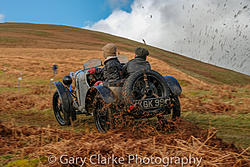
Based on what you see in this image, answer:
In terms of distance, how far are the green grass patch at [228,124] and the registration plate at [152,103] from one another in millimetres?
1211

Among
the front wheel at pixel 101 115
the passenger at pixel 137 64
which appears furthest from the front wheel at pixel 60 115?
the passenger at pixel 137 64

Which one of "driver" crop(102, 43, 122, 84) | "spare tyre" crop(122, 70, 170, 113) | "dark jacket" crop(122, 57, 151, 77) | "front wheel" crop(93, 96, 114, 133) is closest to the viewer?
"spare tyre" crop(122, 70, 170, 113)

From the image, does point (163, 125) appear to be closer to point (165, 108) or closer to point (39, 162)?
Answer: point (165, 108)

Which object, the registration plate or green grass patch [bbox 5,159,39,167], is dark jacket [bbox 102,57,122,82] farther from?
green grass patch [bbox 5,159,39,167]

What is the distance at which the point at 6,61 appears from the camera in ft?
83.9

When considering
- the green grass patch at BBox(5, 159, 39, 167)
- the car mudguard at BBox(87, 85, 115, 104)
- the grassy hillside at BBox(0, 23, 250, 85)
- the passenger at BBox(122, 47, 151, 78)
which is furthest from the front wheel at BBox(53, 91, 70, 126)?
the grassy hillside at BBox(0, 23, 250, 85)

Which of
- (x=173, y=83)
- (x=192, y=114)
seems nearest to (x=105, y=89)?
(x=173, y=83)

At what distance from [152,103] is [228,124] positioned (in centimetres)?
240

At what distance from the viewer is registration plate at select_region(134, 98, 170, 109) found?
4.09 m

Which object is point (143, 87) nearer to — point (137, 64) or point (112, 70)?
point (137, 64)

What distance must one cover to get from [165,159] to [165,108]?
1771mm

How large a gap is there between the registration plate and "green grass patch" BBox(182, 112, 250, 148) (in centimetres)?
121

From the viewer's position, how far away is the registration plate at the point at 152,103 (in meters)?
4.09

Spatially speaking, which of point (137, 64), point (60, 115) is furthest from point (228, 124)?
point (60, 115)
